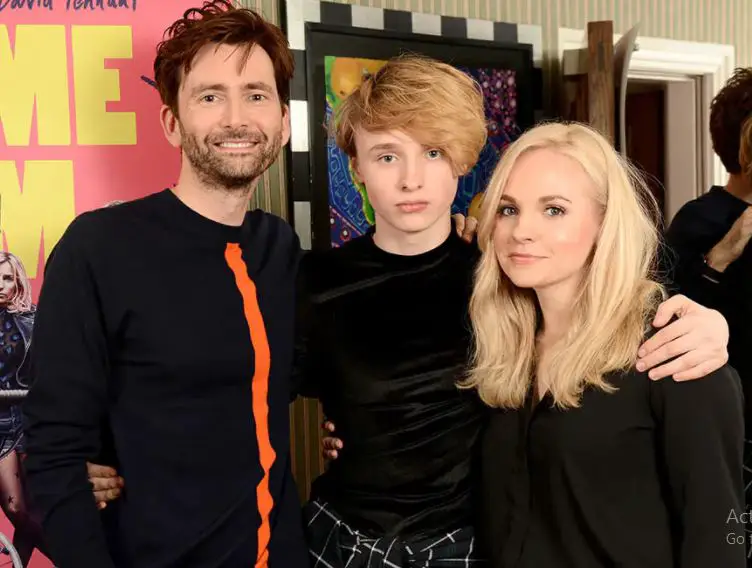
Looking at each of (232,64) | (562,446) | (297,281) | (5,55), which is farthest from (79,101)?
(562,446)

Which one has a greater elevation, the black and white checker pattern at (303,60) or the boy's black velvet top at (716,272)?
the black and white checker pattern at (303,60)

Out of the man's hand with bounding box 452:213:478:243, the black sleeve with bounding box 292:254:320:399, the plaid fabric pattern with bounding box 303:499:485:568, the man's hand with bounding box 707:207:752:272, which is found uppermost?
the man's hand with bounding box 452:213:478:243

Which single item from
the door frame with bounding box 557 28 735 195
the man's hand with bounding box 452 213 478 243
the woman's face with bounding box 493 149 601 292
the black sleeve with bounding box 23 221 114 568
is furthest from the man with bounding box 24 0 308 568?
the door frame with bounding box 557 28 735 195

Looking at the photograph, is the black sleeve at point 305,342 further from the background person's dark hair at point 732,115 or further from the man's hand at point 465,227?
the background person's dark hair at point 732,115

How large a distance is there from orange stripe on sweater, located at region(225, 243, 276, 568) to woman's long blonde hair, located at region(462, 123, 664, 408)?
0.41 metres

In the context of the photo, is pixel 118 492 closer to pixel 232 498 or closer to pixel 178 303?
pixel 232 498

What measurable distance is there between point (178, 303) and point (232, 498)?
383mm

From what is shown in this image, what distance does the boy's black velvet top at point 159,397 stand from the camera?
132cm

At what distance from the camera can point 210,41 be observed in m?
1.54

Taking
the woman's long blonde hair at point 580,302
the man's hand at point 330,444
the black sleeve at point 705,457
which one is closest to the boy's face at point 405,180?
the woman's long blonde hair at point 580,302

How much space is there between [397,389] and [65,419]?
0.60 m

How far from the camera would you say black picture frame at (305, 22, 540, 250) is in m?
2.47

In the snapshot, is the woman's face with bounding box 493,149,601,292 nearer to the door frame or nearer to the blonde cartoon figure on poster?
the blonde cartoon figure on poster

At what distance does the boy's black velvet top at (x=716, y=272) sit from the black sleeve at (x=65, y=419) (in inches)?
56.5
